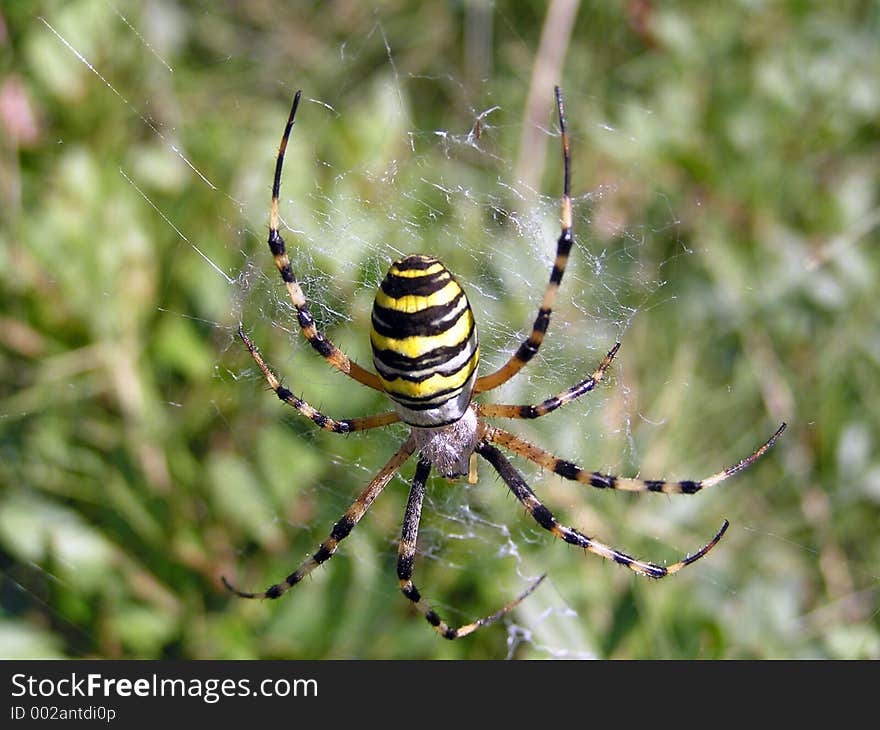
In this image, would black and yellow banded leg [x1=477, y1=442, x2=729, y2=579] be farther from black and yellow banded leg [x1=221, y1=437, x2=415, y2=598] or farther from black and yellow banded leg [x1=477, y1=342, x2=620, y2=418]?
black and yellow banded leg [x1=221, y1=437, x2=415, y2=598]

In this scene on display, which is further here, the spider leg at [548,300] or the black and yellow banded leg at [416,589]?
the black and yellow banded leg at [416,589]

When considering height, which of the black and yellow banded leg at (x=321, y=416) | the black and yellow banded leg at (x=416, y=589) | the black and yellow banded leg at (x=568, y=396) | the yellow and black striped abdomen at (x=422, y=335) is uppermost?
the black and yellow banded leg at (x=321, y=416)

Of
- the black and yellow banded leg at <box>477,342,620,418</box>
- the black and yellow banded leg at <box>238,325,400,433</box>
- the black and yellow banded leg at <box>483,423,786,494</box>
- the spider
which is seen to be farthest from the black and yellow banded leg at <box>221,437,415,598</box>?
the black and yellow banded leg at <box>477,342,620,418</box>

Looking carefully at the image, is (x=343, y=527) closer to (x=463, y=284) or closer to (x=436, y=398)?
(x=436, y=398)

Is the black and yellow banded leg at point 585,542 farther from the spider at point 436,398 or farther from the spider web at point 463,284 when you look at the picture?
the spider web at point 463,284

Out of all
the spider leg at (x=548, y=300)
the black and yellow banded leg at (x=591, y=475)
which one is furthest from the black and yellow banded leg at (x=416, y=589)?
the spider leg at (x=548, y=300)

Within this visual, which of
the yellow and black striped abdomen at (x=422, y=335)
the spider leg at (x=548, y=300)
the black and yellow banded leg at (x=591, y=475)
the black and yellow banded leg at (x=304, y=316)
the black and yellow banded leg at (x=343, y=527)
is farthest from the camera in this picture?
the black and yellow banded leg at (x=343, y=527)

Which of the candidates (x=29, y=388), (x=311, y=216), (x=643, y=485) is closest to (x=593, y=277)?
(x=643, y=485)

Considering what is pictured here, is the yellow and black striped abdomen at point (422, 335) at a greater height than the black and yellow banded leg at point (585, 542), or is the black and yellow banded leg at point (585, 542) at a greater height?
the yellow and black striped abdomen at point (422, 335)

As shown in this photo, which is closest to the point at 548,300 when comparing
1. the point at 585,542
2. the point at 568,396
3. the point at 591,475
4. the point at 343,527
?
the point at 568,396
